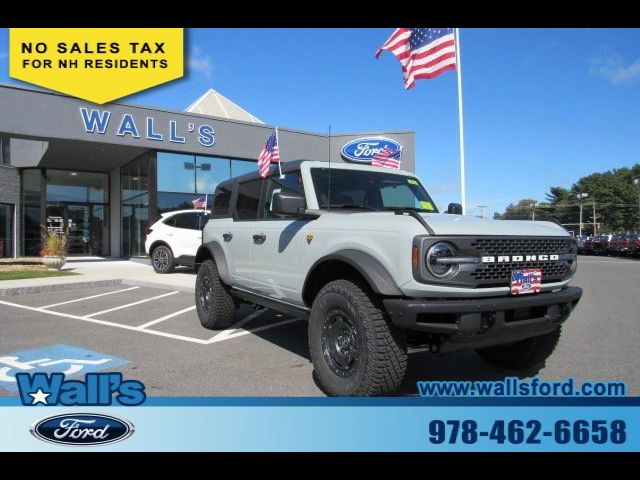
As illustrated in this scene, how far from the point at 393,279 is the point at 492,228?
0.80 meters

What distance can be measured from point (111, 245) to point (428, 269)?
20124 mm

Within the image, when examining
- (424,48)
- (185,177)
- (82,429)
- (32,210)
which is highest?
(424,48)

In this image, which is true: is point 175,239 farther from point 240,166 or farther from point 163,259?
point 240,166

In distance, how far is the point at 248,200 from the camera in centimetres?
517

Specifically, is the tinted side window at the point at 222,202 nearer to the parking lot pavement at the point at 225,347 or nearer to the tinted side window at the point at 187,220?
the parking lot pavement at the point at 225,347

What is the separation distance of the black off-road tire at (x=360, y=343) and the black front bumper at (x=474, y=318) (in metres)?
0.17

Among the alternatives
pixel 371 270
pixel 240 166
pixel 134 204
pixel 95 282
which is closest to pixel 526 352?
pixel 371 270

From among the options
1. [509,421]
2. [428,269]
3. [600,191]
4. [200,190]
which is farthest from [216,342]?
[600,191]

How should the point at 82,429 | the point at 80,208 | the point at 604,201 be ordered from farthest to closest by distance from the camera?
the point at 604,201, the point at 80,208, the point at 82,429

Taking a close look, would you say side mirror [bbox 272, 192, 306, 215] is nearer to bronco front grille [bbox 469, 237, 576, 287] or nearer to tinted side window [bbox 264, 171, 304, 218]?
tinted side window [bbox 264, 171, 304, 218]

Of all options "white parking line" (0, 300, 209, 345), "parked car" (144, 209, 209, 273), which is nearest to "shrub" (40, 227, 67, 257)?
"parked car" (144, 209, 209, 273)

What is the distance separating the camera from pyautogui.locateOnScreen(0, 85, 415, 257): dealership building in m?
14.0

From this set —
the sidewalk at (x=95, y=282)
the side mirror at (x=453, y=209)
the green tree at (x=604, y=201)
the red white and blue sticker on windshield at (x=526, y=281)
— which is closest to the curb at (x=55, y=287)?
the sidewalk at (x=95, y=282)
